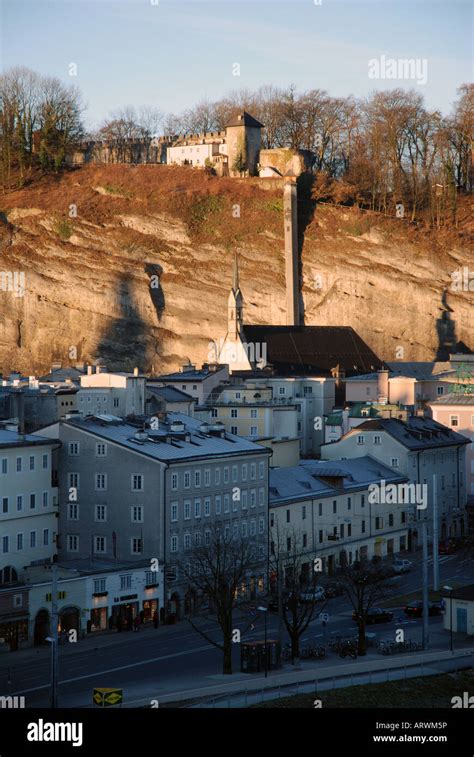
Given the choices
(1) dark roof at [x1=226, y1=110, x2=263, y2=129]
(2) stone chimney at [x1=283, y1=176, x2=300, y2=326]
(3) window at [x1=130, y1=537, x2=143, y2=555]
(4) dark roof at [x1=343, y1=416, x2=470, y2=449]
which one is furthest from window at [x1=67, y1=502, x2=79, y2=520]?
(1) dark roof at [x1=226, y1=110, x2=263, y2=129]

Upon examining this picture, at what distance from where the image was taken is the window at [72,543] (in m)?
71.9

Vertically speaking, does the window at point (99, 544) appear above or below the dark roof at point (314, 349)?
below

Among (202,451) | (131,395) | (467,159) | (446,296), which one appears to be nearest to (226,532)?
(202,451)

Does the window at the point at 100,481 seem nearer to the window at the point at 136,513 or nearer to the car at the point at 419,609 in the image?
the window at the point at 136,513

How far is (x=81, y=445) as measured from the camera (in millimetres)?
72625

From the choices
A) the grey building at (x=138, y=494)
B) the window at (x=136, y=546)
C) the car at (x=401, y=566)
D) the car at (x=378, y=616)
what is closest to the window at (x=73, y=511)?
the grey building at (x=138, y=494)

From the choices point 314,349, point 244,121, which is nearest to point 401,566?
point 314,349

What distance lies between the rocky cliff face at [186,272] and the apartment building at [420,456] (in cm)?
3747

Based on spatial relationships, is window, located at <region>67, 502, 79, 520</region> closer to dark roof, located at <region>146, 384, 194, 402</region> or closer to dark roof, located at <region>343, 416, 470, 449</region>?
dark roof, located at <region>343, 416, 470, 449</region>

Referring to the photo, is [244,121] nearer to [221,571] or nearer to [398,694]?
[221,571]

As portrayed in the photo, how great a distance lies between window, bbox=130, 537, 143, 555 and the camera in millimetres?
70375

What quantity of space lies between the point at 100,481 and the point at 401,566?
17.5m
